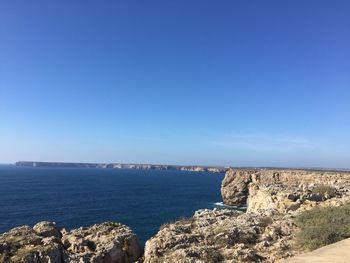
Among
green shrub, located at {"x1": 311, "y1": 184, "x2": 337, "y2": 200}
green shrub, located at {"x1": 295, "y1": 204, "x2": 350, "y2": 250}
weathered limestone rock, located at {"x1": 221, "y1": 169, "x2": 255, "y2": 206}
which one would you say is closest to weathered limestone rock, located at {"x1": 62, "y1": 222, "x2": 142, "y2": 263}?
green shrub, located at {"x1": 295, "y1": 204, "x2": 350, "y2": 250}

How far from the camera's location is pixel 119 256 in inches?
796

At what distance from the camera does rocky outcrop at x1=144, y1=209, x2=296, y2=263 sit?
54.6 feet

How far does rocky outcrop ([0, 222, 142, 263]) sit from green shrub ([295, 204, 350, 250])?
951cm

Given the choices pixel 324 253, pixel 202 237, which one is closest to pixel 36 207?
pixel 202 237

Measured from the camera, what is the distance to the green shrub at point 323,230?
17.3 metres

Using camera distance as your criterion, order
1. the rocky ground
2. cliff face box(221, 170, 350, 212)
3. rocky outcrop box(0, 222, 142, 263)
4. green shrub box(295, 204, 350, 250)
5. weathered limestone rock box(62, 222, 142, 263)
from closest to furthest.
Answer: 1. the rocky ground
2. green shrub box(295, 204, 350, 250)
3. rocky outcrop box(0, 222, 142, 263)
4. weathered limestone rock box(62, 222, 142, 263)
5. cliff face box(221, 170, 350, 212)

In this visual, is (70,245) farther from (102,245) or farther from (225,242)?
(225,242)

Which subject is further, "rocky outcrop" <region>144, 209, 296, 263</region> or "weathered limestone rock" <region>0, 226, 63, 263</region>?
"weathered limestone rock" <region>0, 226, 63, 263</region>

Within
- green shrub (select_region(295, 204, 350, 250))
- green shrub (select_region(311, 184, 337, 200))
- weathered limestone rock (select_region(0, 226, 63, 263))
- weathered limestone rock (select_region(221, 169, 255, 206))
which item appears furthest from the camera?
weathered limestone rock (select_region(221, 169, 255, 206))

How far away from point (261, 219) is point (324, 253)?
32.6 ft

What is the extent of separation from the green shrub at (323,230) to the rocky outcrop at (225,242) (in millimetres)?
752

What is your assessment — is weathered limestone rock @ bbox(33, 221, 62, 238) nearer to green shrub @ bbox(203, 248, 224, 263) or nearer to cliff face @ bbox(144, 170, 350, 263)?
cliff face @ bbox(144, 170, 350, 263)

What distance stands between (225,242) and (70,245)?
9142mm

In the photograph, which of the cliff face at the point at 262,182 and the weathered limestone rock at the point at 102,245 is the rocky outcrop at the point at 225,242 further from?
the cliff face at the point at 262,182
